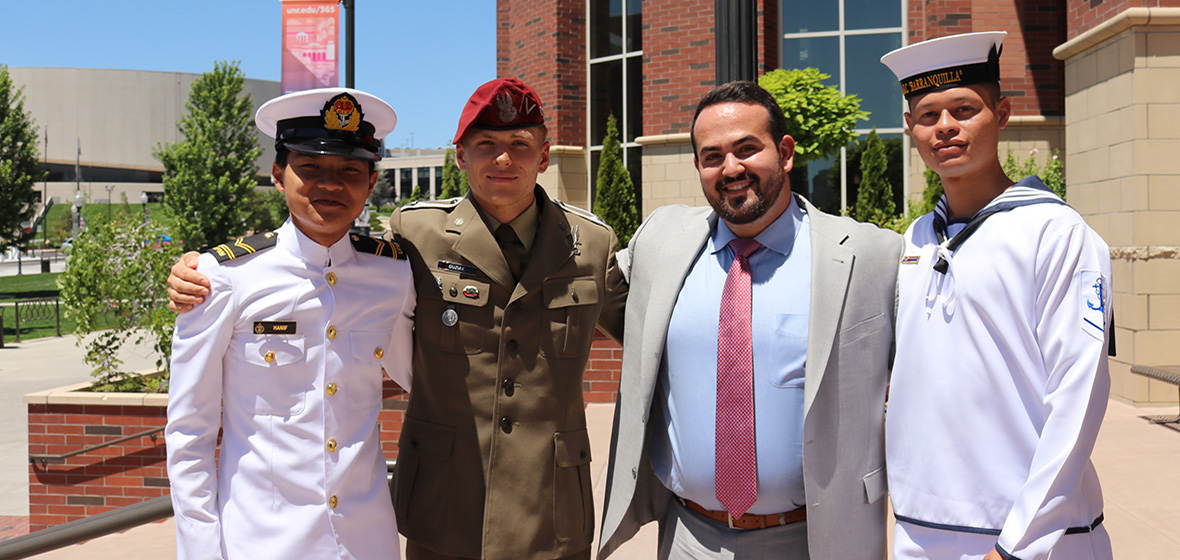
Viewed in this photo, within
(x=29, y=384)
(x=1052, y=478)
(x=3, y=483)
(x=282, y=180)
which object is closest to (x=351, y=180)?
(x=282, y=180)

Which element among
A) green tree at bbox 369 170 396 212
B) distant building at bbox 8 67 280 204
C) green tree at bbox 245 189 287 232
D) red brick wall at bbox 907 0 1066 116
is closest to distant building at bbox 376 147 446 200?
green tree at bbox 369 170 396 212

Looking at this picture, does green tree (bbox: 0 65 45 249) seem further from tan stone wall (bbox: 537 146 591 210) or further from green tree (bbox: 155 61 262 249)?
tan stone wall (bbox: 537 146 591 210)

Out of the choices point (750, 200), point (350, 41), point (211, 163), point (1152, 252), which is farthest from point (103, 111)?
point (750, 200)

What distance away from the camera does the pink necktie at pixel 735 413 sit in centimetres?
248

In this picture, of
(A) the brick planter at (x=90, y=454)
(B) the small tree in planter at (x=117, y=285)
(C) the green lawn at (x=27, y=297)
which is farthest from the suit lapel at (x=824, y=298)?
(C) the green lawn at (x=27, y=297)

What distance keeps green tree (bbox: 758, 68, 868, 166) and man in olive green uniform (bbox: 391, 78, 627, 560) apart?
9022mm

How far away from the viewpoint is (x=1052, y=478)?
6.32ft

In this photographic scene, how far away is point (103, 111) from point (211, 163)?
84046 mm

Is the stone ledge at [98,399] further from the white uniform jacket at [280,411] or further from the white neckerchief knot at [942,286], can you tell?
the white neckerchief knot at [942,286]

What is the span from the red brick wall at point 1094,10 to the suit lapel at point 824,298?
7.91 metres

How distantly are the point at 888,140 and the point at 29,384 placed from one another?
16984 millimetres

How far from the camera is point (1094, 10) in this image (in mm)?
9008

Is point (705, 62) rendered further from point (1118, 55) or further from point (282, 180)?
point (282, 180)

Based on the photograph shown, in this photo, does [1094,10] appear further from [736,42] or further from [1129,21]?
[736,42]
